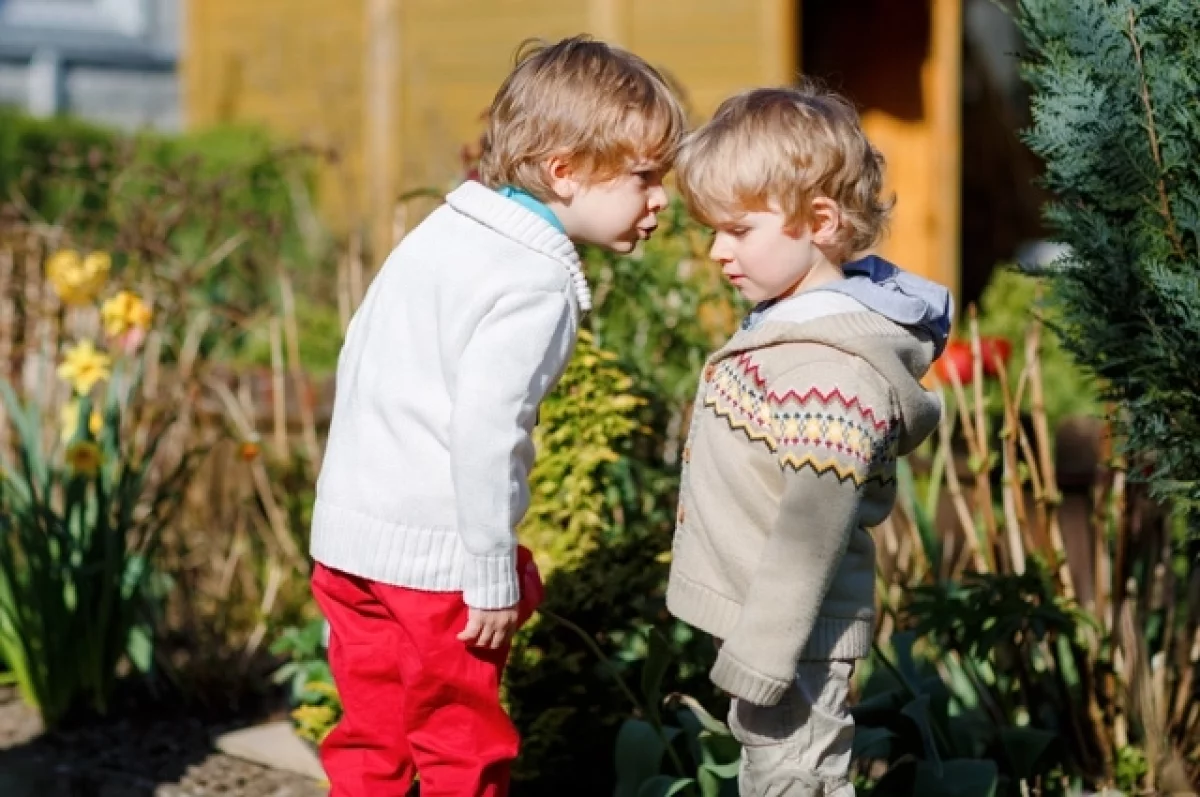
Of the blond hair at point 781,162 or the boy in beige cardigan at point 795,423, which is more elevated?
the blond hair at point 781,162

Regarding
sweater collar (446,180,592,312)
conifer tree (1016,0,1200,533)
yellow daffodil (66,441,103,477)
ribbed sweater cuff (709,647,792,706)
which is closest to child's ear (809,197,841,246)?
sweater collar (446,180,592,312)

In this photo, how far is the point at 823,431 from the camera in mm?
2312

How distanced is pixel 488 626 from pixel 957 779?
3.28 feet

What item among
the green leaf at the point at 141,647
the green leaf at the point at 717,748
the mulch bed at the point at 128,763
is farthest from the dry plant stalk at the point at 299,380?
the green leaf at the point at 717,748

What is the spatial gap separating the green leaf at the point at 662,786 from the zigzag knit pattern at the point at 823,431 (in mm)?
786

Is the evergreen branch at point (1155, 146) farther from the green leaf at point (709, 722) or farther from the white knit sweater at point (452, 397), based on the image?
the green leaf at point (709, 722)

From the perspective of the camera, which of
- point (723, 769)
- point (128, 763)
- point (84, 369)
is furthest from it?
point (84, 369)

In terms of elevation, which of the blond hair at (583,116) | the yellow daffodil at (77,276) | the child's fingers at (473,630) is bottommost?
the child's fingers at (473,630)

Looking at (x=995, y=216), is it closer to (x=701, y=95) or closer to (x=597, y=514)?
(x=701, y=95)

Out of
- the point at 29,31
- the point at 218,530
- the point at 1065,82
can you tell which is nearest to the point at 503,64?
the point at 29,31

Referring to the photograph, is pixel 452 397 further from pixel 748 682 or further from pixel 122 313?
pixel 122 313

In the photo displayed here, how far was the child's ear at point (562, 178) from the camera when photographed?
2.56 meters

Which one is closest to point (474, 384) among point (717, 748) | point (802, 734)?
point (802, 734)

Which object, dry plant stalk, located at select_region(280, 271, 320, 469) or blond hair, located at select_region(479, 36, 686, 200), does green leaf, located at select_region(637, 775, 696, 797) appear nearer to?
blond hair, located at select_region(479, 36, 686, 200)
